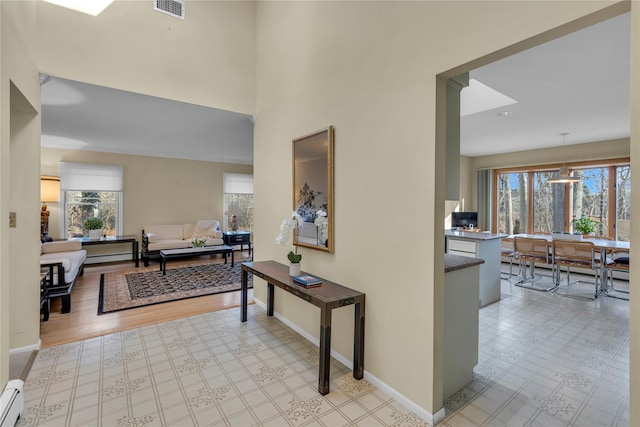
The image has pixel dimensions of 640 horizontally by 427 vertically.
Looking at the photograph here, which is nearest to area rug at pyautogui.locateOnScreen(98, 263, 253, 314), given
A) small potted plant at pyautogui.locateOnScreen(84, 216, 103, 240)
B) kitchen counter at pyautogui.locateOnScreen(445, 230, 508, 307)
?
small potted plant at pyautogui.locateOnScreen(84, 216, 103, 240)

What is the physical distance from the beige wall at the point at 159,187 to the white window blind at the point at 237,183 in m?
0.15

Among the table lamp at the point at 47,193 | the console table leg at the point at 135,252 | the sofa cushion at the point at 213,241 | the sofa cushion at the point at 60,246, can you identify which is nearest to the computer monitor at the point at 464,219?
the sofa cushion at the point at 213,241

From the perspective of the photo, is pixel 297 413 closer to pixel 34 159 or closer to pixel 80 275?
pixel 34 159

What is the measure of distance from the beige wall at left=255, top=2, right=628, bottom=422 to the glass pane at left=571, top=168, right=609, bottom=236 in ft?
20.6

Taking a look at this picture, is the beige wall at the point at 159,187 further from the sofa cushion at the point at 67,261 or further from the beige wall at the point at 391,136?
the beige wall at the point at 391,136

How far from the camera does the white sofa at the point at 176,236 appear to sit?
6.39 metres

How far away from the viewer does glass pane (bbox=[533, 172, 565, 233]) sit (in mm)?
6523

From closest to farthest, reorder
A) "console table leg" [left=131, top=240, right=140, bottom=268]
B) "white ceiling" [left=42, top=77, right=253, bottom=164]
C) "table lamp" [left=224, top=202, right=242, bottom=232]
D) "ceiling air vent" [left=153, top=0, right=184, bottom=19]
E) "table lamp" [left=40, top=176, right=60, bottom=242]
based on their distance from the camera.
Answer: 1. "ceiling air vent" [left=153, top=0, right=184, bottom=19]
2. "white ceiling" [left=42, top=77, right=253, bottom=164]
3. "table lamp" [left=40, top=176, right=60, bottom=242]
4. "console table leg" [left=131, top=240, right=140, bottom=268]
5. "table lamp" [left=224, top=202, right=242, bottom=232]

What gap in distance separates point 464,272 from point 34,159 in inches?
150

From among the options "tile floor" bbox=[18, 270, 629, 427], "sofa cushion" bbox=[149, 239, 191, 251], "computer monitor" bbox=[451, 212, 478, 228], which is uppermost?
"computer monitor" bbox=[451, 212, 478, 228]

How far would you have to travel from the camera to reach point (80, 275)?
5469 millimetres

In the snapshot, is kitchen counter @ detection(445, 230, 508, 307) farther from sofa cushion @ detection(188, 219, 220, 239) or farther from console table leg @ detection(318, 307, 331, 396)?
sofa cushion @ detection(188, 219, 220, 239)

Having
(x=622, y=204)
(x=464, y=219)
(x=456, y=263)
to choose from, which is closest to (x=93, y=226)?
(x=456, y=263)

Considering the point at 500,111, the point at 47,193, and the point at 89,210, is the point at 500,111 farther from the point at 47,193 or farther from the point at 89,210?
the point at 89,210
